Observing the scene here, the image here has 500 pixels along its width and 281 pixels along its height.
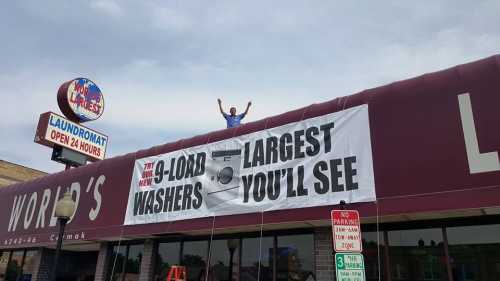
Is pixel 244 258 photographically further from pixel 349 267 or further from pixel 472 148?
pixel 472 148

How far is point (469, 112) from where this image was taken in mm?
6852

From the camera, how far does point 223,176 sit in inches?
393

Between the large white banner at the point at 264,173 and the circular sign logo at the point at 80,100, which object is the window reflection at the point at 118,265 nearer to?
the large white banner at the point at 264,173

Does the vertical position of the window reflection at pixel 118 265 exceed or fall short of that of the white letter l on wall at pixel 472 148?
it falls short

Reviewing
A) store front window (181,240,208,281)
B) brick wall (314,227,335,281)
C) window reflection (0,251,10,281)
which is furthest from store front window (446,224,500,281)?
window reflection (0,251,10,281)

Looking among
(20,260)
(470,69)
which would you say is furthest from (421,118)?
(20,260)

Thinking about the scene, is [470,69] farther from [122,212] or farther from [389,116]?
[122,212]

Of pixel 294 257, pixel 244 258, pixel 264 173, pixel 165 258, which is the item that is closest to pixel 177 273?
pixel 165 258

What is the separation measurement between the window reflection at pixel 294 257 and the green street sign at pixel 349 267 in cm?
327

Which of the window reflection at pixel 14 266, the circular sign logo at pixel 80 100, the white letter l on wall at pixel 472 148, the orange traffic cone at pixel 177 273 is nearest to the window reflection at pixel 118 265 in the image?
the orange traffic cone at pixel 177 273

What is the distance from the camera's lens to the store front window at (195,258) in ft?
36.0

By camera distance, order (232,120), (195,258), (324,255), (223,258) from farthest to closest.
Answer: (232,120) → (195,258) → (223,258) → (324,255)

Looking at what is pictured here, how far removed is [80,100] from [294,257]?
58.1 ft

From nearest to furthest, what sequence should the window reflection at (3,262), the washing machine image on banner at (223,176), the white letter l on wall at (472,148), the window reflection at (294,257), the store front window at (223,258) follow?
the white letter l on wall at (472,148)
the window reflection at (294,257)
the washing machine image on banner at (223,176)
the store front window at (223,258)
the window reflection at (3,262)
